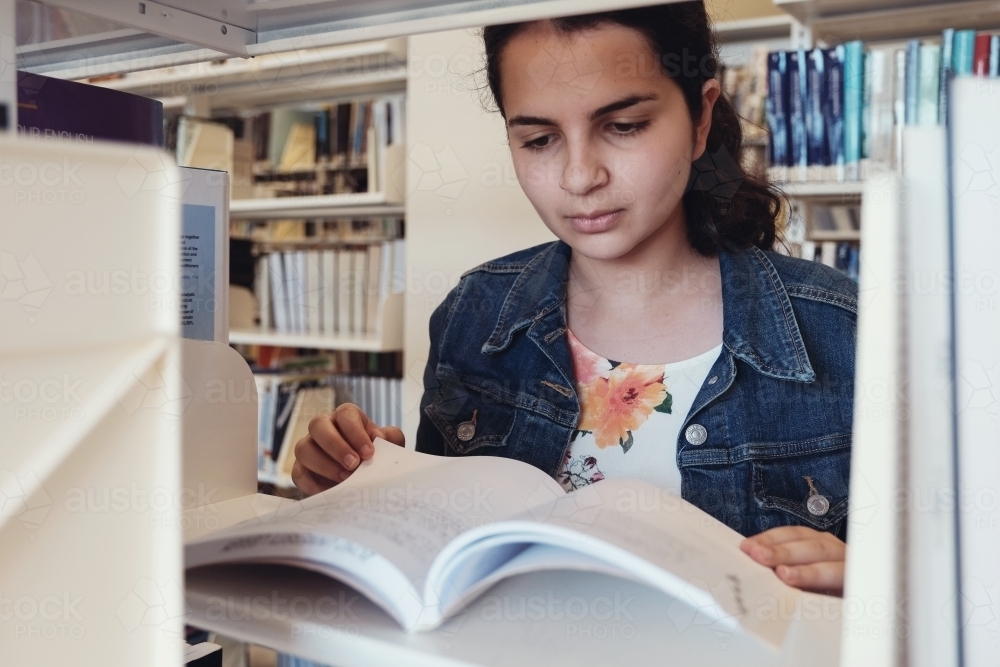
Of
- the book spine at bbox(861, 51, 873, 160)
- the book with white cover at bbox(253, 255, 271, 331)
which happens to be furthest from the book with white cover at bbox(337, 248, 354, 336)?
the book spine at bbox(861, 51, 873, 160)

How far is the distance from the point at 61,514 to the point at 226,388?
347 millimetres

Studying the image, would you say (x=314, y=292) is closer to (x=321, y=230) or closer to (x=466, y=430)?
(x=321, y=230)

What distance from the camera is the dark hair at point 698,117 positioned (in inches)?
38.3

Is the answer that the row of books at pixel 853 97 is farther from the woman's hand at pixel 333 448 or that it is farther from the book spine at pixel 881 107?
the woman's hand at pixel 333 448

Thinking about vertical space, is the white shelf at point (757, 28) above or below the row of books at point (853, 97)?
above

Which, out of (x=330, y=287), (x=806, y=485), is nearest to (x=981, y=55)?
(x=806, y=485)

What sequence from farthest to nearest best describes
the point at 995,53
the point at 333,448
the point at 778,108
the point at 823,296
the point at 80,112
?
the point at 778,108
the point at 995,53
the point at 823,296
the point at 333,448
the point at 80,112

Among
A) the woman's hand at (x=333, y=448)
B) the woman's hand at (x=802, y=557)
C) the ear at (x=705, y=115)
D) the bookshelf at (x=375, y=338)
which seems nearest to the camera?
the woman's hand at (x=802, y=557)

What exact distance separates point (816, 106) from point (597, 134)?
111 cm

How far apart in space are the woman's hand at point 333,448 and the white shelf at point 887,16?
4.97 feet

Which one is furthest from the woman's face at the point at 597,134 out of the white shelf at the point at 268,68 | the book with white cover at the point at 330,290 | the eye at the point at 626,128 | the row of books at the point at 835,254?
the book with white cover at the point at 330,290

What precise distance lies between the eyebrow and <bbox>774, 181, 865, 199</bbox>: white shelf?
950 millimetres

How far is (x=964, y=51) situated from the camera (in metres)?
1.67

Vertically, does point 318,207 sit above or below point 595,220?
above
